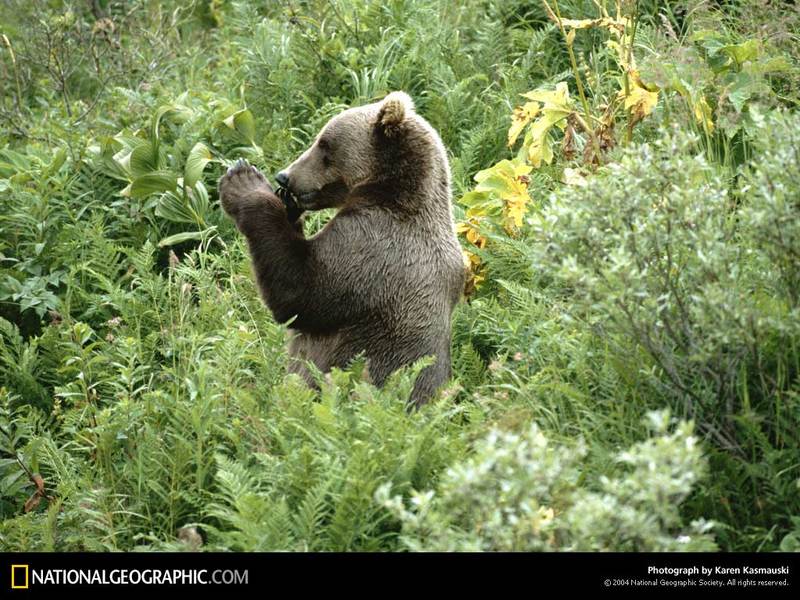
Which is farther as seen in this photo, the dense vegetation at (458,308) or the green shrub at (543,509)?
the dense vegetation at (458,308)

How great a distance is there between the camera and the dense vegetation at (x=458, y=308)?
411 cm

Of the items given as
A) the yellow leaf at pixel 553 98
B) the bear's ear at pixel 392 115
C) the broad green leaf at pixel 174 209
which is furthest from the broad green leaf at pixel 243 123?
the yellow leaf at pixel 553 98

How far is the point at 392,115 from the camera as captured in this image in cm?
594

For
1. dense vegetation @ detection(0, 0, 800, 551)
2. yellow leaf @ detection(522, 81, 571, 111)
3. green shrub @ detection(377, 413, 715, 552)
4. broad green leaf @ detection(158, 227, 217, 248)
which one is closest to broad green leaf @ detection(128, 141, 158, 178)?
dense vegetation @ detection(0, 0, 800, 551)

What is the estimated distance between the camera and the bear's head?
236 inches

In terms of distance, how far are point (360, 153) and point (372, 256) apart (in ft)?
2.24

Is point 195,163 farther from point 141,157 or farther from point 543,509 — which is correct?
point 543,509

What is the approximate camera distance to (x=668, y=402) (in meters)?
4.53

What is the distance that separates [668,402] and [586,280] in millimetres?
748
